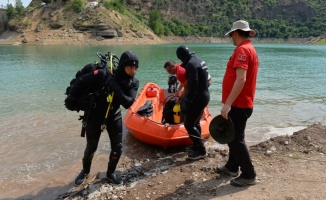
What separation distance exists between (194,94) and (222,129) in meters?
1.11

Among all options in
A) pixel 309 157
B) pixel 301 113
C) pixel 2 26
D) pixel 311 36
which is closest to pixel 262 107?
pixel 301 113

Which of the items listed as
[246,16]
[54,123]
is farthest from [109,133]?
[246,16]

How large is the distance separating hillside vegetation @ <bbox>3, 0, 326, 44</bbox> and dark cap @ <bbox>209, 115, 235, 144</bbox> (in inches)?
2616

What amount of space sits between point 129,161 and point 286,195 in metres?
3.12

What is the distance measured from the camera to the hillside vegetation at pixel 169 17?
229 ft

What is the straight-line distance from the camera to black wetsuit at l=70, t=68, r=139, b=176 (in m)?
4.26

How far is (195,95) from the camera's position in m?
5.37

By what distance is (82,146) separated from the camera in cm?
746

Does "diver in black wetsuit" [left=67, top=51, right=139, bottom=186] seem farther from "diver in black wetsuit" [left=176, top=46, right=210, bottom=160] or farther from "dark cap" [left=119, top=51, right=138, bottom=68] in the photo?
"diver in black wetsuit" [left=176, top=46, right=210, bottom=160]

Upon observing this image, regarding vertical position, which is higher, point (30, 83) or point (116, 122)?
point (116, 122)

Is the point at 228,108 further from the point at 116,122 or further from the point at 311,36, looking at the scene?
the point at 311,36

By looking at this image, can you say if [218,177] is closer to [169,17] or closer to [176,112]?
[176,112]

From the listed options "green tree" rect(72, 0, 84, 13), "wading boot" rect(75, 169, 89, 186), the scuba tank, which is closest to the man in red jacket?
"wading boot" rect(75, 169, 89, 186)

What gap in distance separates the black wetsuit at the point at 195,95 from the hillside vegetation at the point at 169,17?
214 feet
